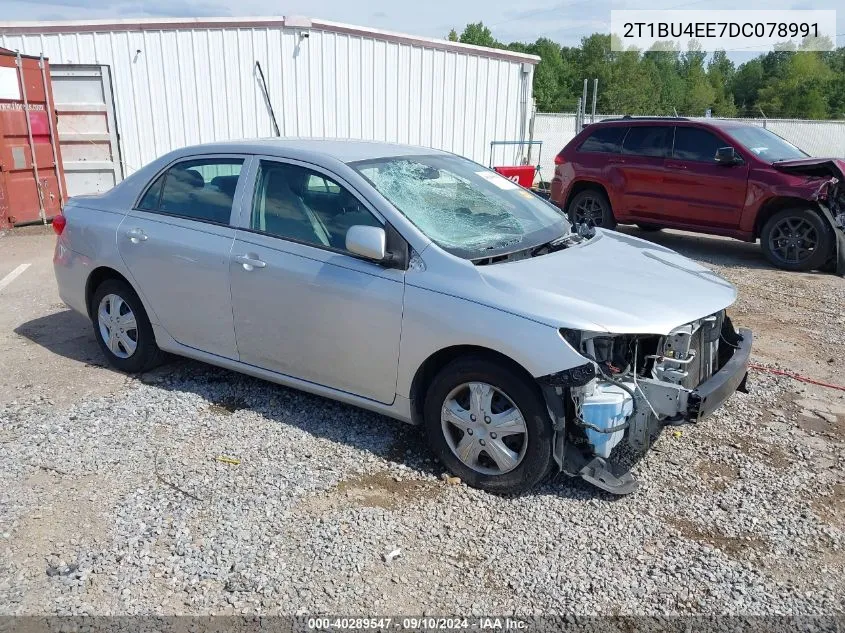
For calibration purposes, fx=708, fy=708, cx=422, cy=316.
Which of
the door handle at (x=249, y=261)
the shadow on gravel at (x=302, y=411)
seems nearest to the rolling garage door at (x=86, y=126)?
the shadow on gravel at (x=302, y=411)

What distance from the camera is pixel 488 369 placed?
3.45 meters

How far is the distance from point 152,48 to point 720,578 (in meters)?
12.6

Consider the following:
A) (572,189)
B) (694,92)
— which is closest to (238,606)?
(572,189)

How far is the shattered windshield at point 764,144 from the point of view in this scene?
9148 mm

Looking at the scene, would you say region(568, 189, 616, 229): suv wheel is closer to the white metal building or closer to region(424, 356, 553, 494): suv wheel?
the white metal building

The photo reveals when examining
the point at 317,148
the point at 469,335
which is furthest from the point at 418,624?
the point at 317,148

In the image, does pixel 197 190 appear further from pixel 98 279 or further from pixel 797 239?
pixel 797 239

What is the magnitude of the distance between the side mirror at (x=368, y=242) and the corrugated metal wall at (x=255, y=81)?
1024cm

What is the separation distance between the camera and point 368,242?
3.65 m

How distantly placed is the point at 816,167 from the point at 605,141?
293 cm

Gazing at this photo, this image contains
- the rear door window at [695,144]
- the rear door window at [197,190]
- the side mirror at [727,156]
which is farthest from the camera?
the rear door window at [695,144]

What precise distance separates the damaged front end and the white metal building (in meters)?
11.1

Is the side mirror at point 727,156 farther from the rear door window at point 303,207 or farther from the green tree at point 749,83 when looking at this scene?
the green tree at point 749,83

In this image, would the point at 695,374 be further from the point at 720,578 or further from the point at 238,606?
the point at 238,606
